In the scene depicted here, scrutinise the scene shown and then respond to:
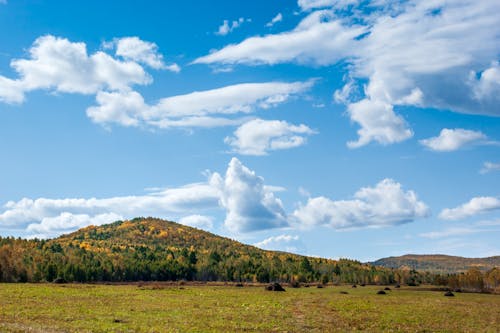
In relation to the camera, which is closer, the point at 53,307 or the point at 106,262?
the point at 53,307

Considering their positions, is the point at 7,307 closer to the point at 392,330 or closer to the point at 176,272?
the point at 392,330

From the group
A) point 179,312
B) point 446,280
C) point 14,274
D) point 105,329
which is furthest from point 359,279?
point 105,329

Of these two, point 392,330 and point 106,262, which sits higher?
point 106,262

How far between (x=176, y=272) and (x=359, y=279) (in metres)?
70.7

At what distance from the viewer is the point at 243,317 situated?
46062 millimetres

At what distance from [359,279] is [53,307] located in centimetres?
16145

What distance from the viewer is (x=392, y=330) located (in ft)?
132

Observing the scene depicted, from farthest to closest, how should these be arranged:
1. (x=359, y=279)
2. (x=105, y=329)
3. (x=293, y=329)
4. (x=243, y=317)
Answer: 1. (x=359, y=279)
2. (x=243, y=317)
3. (x=293, y=329)
4. (x=105, y=329)

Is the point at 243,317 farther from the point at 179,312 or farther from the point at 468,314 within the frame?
the point at 468,314

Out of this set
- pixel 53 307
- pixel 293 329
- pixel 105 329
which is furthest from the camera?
pixel 53 307

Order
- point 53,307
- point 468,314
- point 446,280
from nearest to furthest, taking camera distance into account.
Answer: point 53,307 → point 468,314 → point 446,280

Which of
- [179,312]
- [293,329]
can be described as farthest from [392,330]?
[179,312]

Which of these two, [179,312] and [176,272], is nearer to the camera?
[179,312]

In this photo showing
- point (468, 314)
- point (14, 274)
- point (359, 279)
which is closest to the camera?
point (468, 314)
